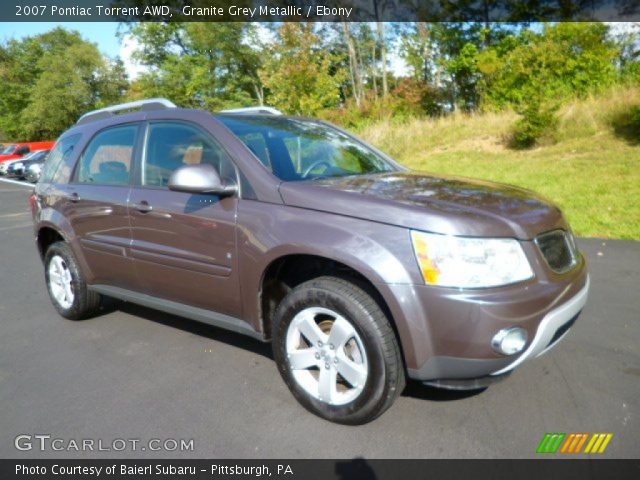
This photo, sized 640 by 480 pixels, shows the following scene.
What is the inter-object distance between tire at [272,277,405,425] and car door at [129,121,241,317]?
482 mm

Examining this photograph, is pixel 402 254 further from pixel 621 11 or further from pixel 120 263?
pixel 621 11

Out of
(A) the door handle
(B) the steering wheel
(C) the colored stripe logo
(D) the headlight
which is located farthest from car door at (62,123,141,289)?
(C) the colored stripe logo

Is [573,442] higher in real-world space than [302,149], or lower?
lower

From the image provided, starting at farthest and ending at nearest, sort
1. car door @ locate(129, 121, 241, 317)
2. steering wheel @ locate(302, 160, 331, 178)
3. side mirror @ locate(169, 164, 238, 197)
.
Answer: steering wheel @ locate(302, 160, 331, 178)
car door @ locate(129, 121, 241, 317)
side mirror @ locate(169, 164, 238, 197)

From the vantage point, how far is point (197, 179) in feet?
9.51

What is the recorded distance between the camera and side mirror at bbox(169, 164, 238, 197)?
2896mm

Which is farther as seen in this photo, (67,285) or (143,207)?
(67,285)

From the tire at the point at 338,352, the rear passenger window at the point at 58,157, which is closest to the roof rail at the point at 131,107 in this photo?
the rear passenger window at the point at 58,157

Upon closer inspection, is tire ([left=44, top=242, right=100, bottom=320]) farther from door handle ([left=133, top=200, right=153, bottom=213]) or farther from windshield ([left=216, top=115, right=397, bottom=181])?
windshield ([left=216, top=115, right=397, bottom=181])

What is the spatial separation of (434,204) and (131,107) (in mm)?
3082

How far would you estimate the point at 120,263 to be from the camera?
3.83 metres

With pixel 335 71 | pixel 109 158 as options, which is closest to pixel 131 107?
pixel 109 158

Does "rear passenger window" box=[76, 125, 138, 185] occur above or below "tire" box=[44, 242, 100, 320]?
above

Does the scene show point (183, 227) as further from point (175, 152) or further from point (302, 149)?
point (302, 149)
